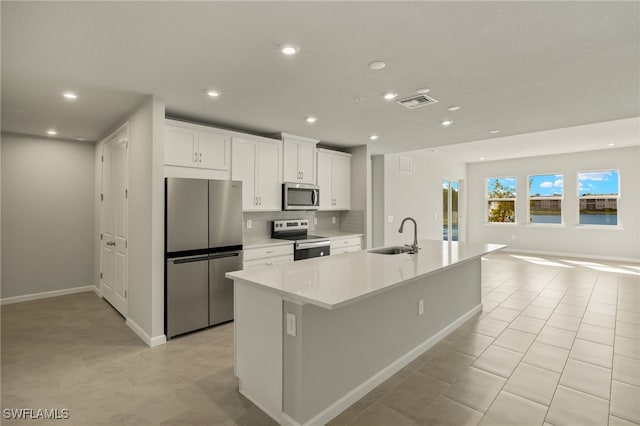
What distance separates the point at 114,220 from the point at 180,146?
1.55m

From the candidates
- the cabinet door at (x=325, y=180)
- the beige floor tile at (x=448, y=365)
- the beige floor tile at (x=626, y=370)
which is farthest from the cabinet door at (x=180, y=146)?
the beige floor tile at (x=626, y=370)

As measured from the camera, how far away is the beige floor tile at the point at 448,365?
261cm

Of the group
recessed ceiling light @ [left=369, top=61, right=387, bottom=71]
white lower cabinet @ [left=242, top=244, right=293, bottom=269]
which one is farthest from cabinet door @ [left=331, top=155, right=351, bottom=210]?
recessed ceiling light @ [left=369, top=61, right=387, bottom=71]

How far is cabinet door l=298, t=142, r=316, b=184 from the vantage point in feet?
17.0

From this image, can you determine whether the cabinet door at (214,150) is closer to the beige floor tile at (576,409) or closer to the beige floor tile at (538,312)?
the beige floor tile at (576,409)

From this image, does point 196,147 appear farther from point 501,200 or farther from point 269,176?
point 501,200

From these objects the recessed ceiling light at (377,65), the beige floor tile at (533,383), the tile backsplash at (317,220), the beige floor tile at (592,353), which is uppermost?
the recessed ceiling light at (377,65)

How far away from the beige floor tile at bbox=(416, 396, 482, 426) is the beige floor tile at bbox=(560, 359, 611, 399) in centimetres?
95

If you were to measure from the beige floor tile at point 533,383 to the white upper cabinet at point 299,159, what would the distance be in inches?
144

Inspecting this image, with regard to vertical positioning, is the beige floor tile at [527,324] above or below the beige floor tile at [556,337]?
above

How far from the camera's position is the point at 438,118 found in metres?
4.07

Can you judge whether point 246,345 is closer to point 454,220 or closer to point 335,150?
point 335,150

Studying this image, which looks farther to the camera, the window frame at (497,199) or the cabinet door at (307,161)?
the window frame at (497,199)

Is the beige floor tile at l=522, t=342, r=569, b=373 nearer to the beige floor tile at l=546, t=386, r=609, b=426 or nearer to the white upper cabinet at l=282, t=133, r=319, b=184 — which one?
the beige floor tile at l=546, t=386, r=609, b=426
